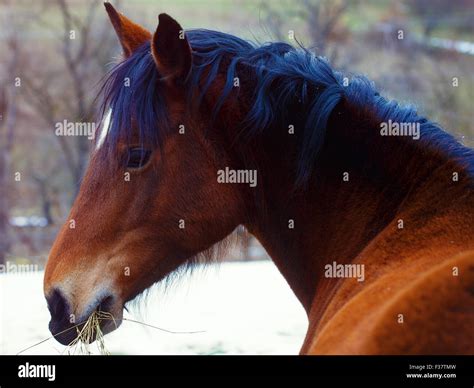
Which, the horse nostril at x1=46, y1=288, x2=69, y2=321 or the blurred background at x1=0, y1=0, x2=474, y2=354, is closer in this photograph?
the horse nostril at x1=46, y1=288, x2=69, y2=321

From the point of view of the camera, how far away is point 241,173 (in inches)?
97.7

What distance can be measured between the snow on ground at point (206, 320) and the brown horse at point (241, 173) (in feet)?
3.28

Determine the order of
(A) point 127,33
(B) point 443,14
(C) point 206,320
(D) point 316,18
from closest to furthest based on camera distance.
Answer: (A) point 127,33 → (C) point 206,320 → (D) point 316,18 → (B) point 443,14

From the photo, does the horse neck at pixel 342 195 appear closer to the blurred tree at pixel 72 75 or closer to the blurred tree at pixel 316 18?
the blurred tree at pixel 316 18

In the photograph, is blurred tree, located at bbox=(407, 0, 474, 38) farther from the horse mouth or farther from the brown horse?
the horse mouth

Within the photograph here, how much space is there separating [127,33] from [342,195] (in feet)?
3.21

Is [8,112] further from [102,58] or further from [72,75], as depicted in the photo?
[102,58]

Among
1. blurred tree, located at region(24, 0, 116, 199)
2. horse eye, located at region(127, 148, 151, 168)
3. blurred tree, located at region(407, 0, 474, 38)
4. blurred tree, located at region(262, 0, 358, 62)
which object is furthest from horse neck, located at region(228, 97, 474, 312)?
blurred tree, located at region(407, 0, 474, 38)

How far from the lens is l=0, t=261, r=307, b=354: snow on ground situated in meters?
3.81

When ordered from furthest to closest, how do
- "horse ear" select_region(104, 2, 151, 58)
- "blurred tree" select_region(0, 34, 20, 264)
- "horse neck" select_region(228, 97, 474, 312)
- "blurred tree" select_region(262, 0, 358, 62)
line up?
"blurred tree" select_region(0, 34, 20, 264), "blurred tree" select_region(262, 0, 358, 62), "horse ear" select_region(104, 2, 151, 58), "horse neck" select_region(228, 97, 474, 312)

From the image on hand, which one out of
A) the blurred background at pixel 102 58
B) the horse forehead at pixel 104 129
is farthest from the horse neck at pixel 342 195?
the blurred background at pixel 102 58

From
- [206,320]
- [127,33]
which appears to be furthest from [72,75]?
[127,33]

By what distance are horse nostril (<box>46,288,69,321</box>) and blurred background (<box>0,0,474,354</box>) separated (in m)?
5.11
